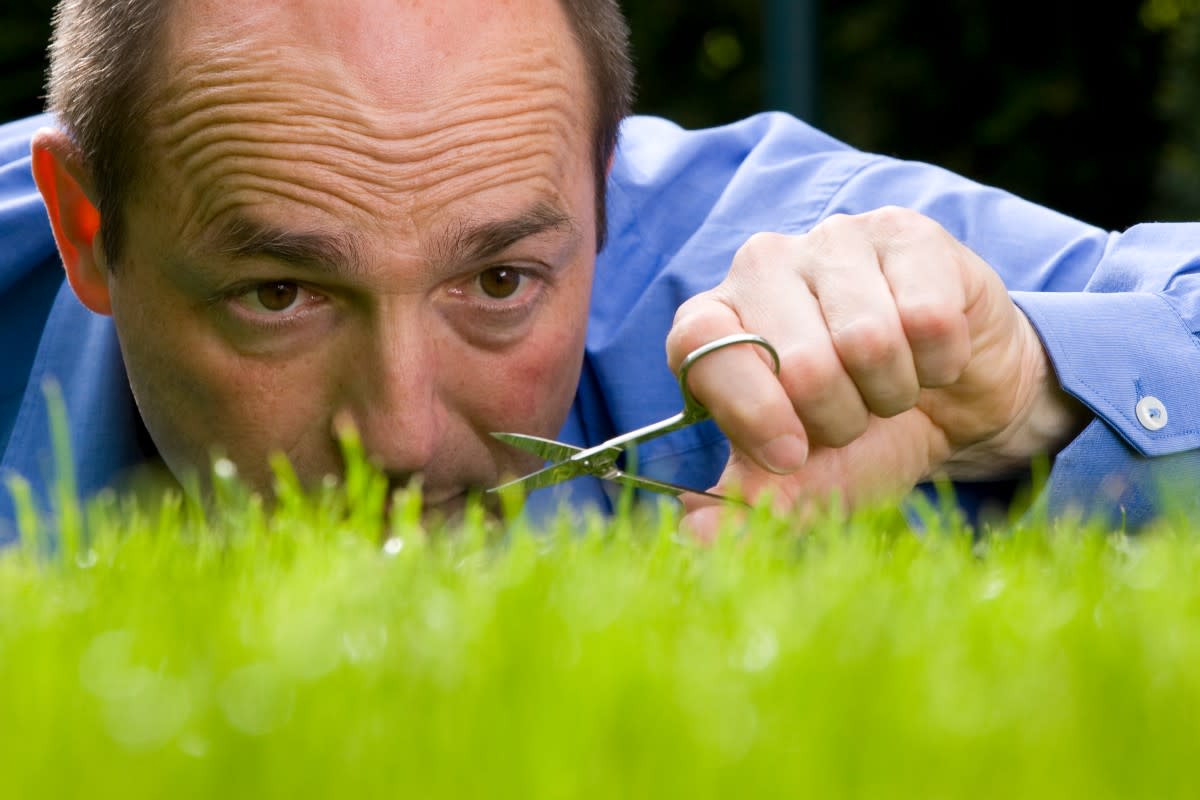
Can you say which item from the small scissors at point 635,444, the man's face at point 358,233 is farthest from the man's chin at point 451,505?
the small scissors at point 635,444

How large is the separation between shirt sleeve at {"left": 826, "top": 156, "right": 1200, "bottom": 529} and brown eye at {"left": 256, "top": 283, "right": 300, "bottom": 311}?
1.06 m

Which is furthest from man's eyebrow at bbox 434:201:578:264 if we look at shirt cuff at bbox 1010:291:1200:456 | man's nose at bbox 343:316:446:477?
shirt cuff at bbox 1010:291:1200:456

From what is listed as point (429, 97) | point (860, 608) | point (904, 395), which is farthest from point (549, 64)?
point (860, 608)

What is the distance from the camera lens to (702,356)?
1.75 meters

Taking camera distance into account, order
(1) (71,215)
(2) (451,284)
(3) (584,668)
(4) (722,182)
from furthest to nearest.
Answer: (4) (722,182) → (1) (71,215) → (2) (451,284) → (3) (584,668)

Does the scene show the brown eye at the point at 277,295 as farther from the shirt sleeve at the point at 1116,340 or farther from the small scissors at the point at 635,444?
the shirt sleeve at the point at 1116,340

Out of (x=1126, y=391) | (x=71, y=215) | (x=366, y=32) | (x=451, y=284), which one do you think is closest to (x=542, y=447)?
Result: (x=451, y=284)

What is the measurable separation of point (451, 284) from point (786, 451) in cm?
67

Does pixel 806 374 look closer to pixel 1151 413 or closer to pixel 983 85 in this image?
pixel 1151 413

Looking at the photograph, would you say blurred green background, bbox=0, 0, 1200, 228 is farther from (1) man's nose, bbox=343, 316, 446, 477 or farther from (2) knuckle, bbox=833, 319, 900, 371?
(2) knuckle, bbox=833, 319, 900, 371

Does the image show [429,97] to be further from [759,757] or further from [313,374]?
[759,757]

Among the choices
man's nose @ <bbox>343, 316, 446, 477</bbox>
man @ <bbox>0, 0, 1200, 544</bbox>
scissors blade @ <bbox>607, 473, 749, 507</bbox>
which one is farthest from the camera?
man's nose @ <bbox>343, 316, 446, 477</bbox>

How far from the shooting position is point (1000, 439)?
217cm

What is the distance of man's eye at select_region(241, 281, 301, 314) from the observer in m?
2.18
